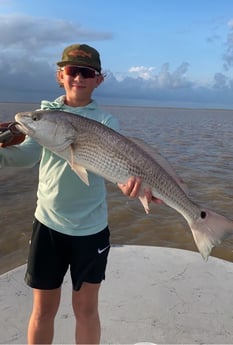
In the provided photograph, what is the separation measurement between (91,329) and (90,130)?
63.1 inches

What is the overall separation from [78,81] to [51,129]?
0.56 meters

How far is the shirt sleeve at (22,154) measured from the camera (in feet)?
10.2

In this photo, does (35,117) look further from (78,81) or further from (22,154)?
(78,81)

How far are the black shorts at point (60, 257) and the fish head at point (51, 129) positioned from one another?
0.72 metres

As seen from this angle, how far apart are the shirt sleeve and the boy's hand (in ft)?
0.16

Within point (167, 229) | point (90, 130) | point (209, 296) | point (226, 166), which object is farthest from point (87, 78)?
point (226, 166)

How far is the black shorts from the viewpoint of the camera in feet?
10.5

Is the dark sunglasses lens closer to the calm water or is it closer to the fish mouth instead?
the fish mouth

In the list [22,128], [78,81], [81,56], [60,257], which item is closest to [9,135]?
[22,128]

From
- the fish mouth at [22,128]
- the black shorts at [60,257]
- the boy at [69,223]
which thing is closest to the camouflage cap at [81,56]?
the boy at [69,223]

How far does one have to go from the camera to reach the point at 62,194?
3.19 metres

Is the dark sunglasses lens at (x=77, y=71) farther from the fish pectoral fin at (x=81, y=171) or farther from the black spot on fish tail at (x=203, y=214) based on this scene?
the black spot on fish tail at (x=203, y=214)

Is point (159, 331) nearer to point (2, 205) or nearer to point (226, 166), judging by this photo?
point (2, 205)

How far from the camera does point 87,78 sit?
3.28 m
